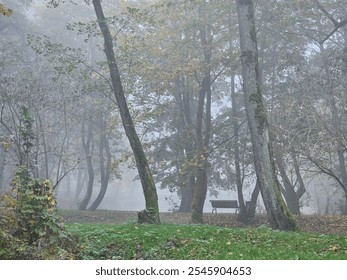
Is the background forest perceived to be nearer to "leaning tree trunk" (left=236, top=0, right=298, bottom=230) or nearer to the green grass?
"leaning tree trunk" (left=236, top=0, right=298, bottom=230)

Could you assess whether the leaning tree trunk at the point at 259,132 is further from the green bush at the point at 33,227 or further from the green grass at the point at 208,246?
the green bush at the point at 33,227

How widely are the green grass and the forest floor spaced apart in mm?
5513

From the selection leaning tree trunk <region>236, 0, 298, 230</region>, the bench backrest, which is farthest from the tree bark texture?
leaning tree trunk <region>236, 0, 298, 230</region>

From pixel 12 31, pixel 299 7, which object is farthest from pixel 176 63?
pixel 12 31

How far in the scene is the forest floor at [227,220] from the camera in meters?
15.4

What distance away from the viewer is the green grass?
6789 mm

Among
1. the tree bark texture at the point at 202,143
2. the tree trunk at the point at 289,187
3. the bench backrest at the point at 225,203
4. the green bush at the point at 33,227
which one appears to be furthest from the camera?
the bench backrest at the point at 225,203

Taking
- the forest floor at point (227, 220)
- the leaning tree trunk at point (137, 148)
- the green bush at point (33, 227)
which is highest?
the leaning tree trunk at point (137, 148)

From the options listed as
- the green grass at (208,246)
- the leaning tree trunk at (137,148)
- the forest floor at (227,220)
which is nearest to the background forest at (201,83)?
the leaning tree trunk at (137,148)

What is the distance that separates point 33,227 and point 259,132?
7255 millimetres

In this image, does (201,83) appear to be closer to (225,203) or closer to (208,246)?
(225,203)

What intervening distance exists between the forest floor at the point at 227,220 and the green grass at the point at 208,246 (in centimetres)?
551

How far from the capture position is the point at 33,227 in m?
7.13
